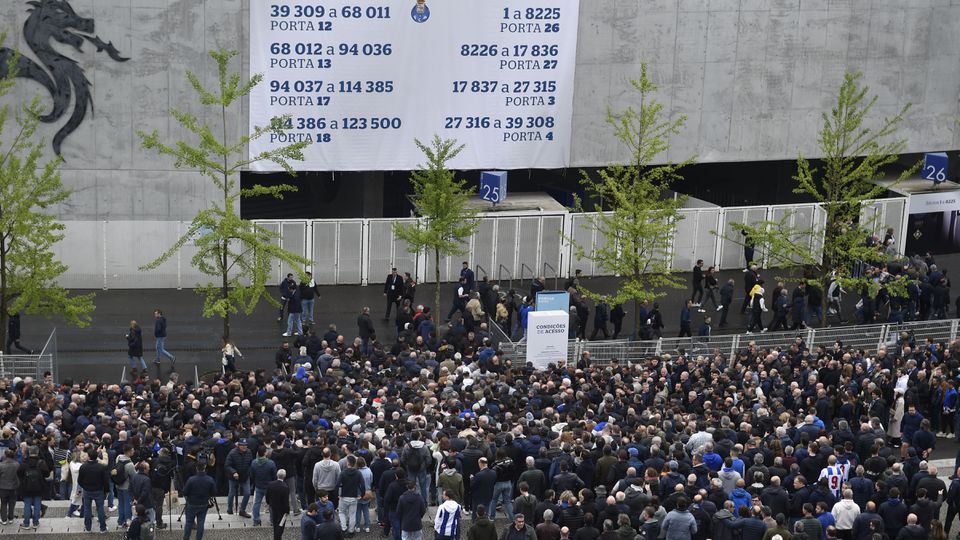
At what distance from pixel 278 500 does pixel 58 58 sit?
65.1 ft

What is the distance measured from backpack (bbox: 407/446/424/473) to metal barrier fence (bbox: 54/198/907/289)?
15754mm

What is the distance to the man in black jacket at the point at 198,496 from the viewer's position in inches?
834

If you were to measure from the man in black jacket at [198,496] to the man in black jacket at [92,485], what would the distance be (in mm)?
1313

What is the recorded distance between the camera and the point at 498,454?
74.0ft

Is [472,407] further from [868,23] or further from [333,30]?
[868,23]

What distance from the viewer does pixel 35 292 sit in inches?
1232

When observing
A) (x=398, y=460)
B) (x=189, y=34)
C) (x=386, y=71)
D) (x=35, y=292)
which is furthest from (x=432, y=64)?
(x=398, y=460)

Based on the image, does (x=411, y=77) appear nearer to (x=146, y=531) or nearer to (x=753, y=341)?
(x=753, y=341)

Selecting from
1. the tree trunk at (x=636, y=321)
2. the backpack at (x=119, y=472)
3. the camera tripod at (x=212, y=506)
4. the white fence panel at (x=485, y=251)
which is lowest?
the camera tripod at (x=212, y=506)

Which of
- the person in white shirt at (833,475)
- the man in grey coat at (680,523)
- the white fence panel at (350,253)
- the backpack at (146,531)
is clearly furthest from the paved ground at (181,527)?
the white fence panel at (350,253)

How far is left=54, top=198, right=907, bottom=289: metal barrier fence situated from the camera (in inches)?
1508

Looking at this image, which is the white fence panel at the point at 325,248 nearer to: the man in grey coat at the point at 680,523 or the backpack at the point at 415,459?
the backpack at the point at 415,459

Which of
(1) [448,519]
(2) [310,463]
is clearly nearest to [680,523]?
(1) [448,519]

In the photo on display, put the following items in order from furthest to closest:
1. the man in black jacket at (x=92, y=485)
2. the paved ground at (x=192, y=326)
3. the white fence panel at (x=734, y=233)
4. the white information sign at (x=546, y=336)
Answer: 1. the white fence panel at (x=734, y=233)
2. the paved ground at (x=192, y=326)
3. the white information sign at (x=546, y=336)
4. the man in black jacket at (x=92, y=485)
